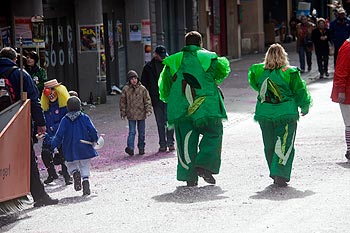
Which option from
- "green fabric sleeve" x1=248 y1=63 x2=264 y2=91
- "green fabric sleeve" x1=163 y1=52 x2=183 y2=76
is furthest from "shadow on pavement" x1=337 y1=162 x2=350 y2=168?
"green fabric sleeve" x1=163 y1=52 x2=183 y2=76

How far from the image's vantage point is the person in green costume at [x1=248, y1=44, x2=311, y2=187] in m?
11.8

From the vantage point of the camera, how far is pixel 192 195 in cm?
1155

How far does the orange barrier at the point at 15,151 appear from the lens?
1050cm

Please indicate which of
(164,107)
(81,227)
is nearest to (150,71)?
(164,107)

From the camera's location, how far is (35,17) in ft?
67.4

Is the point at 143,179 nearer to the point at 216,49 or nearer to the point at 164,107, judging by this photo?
the point at 164,107

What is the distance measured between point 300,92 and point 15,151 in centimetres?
337

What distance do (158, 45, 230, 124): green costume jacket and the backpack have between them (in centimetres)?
192

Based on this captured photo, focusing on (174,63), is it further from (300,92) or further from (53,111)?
(53,111)

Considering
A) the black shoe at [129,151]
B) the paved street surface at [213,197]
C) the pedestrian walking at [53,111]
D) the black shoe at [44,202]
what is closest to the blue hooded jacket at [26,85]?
the black shoe at [44,202]

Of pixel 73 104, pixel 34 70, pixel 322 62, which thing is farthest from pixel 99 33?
pixel 73 104

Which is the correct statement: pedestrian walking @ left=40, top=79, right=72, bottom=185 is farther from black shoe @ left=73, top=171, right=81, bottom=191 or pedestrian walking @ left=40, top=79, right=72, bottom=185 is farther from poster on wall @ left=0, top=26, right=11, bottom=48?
poster on wall @ left=0, top=26, right=11, bottom=48

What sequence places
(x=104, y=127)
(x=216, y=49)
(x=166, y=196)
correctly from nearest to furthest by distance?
(x=166, y=196), (x=104, y=127), (x=216, y=49)

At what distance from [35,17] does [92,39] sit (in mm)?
3342
